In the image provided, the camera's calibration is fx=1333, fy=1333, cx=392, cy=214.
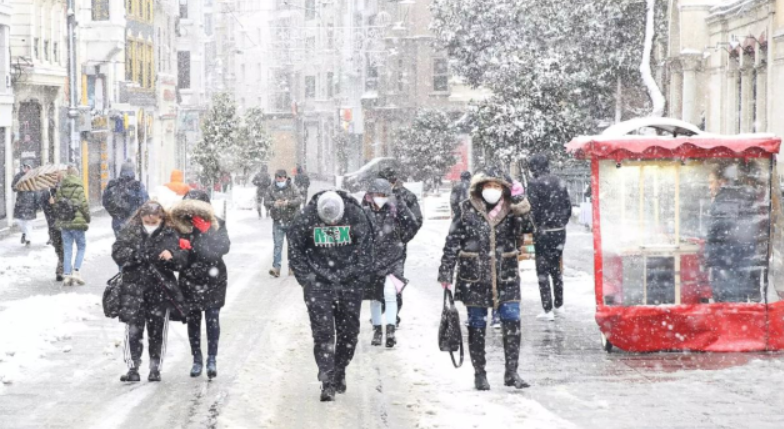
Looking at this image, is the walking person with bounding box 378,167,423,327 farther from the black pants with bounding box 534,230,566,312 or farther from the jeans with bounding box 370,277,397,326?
the black pants with bounding box 534,230,566,312

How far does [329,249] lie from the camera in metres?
9.82

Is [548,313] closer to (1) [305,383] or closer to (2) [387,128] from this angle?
(1) [305,383]

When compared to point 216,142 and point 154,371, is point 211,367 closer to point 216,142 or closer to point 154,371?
point 154,371

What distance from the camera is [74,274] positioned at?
61.9 feet

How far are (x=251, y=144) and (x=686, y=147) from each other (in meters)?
53.8

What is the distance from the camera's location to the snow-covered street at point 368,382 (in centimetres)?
902

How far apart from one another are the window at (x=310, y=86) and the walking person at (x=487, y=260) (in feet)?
239

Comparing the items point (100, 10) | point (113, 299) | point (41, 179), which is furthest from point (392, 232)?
point (100, 10)

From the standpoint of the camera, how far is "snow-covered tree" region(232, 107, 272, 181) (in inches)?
2338

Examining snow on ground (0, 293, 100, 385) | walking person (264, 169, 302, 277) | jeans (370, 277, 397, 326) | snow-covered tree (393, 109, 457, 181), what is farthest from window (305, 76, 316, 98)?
jeans (370, 277, 397, 326)

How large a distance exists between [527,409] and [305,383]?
2.09m

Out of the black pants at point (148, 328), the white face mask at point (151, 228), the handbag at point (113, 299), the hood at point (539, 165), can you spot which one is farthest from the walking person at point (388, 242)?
the handbag at point (113, 299)

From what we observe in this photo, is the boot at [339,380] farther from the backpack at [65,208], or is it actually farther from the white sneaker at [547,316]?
the backpack at [65,208]

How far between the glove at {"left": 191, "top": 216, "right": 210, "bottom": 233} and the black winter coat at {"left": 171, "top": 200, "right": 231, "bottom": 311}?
25mm
